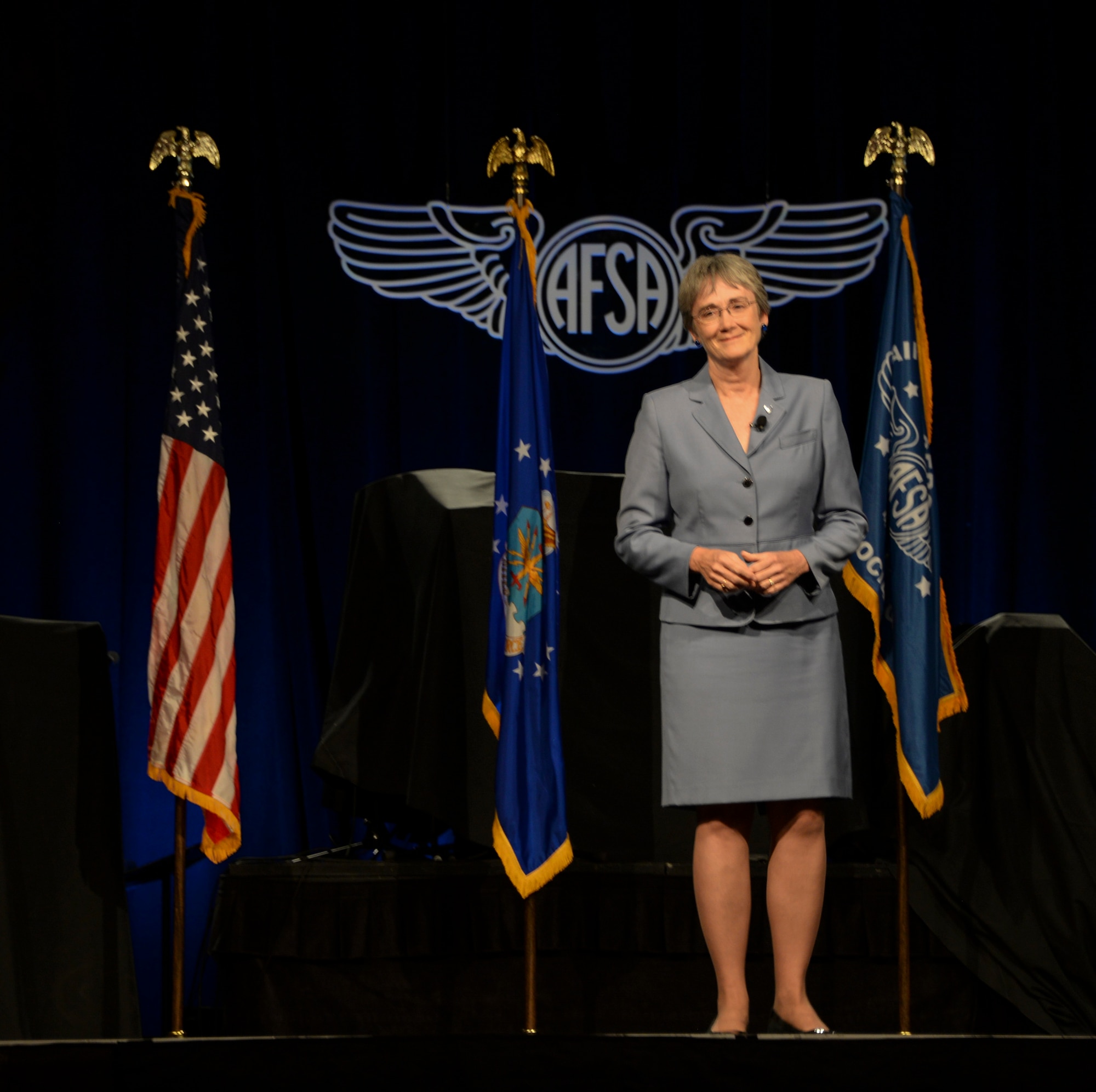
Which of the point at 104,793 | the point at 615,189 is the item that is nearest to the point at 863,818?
the point at 104,793

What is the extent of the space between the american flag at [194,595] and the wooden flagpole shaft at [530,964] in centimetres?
86

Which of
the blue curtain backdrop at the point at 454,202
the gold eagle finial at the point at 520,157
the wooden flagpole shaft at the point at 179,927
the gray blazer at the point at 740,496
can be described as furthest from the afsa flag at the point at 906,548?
the wooden flagpole shaft at the point at 179,927

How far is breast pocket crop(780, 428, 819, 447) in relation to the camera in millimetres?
2803

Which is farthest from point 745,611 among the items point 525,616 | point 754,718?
point 525,616

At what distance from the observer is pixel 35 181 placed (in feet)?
15.6

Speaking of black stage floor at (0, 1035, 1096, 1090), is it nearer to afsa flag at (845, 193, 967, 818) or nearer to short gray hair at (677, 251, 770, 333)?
afsa flag at (845, 193, 967, 818)

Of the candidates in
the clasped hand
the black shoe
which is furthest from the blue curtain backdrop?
the black shoe

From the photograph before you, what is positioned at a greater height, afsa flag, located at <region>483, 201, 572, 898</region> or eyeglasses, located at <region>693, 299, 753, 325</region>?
eyeglasses, located at <region>693, 299, 753, 325</region>

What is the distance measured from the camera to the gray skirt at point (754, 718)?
2656 mm

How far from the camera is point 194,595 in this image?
3338 millimetres

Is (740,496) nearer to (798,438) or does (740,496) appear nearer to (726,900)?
(798,438)

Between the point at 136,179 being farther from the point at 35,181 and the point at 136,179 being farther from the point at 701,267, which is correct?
the point at 701,267

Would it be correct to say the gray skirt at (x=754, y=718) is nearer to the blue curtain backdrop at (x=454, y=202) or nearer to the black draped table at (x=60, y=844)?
the black draped table at (x=60, y=844)

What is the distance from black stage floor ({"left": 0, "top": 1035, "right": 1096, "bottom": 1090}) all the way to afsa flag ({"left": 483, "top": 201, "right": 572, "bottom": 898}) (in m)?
0.41
